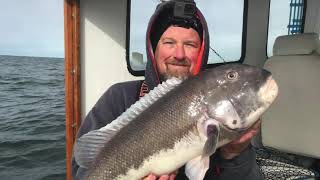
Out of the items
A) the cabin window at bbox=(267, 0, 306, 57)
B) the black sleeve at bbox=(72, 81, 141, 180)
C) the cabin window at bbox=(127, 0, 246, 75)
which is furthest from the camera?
the cabin window at bbox=(267, 0, 306, 57)

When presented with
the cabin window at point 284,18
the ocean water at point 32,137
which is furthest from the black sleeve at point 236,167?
the ocean water at point 32,137

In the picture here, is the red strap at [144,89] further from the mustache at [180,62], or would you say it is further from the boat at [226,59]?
the boat at [226,59]

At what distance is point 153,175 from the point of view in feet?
8.18

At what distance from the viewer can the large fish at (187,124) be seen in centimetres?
237

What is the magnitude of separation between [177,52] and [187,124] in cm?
91

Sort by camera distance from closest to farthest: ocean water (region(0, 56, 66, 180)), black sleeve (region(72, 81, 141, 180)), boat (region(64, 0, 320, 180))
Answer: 1. black sleeve (region(72, 81, 141, 180))
2. boat (region(64, 0, 320, 180))
3. ocean water (region(0, 56, 66, 180))

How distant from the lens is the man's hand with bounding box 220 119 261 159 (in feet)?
8.46

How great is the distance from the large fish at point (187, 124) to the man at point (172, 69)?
1.83ft

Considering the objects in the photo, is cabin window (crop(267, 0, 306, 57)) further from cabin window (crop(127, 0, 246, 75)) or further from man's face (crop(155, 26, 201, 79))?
man's face (crop(155, 26, 201, 79))

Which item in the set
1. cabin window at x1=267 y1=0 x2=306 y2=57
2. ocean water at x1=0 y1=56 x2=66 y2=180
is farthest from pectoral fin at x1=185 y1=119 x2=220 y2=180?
ocean water at x1=0 y1=56 x2=66 y2=180

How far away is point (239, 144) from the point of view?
8.90 ft

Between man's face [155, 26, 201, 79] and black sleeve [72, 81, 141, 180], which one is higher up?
man's face [155, 26, 201, 79]

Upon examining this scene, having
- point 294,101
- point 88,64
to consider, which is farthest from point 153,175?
point 294,101

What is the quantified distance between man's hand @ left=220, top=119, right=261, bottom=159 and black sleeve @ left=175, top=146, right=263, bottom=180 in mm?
57
